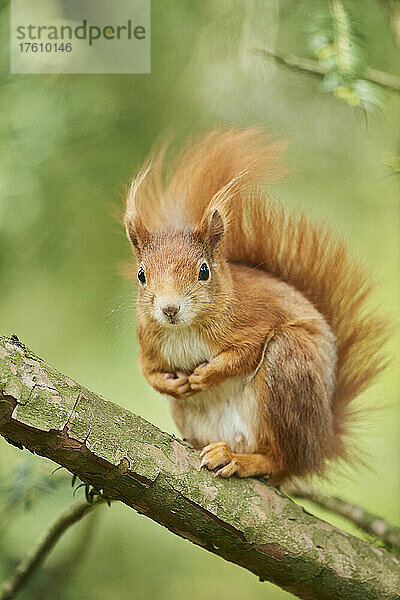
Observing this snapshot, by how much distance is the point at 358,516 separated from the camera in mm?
1459

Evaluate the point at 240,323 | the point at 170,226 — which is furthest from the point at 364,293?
the point at 170,226

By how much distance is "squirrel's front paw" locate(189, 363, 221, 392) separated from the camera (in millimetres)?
1164

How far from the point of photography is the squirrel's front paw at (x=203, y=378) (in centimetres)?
116

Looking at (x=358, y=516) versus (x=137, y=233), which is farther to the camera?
(x=358, y=516)

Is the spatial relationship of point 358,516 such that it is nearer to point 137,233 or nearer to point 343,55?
point 137,233

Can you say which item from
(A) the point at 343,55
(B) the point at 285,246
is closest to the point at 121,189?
(B) the point at 285,246

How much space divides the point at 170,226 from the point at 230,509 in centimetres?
45

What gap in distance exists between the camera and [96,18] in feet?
5.48

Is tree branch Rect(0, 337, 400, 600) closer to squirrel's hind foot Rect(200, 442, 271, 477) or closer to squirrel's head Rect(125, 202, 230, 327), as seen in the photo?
squirrel's hind foot Rect(200, 442, 271, 477)

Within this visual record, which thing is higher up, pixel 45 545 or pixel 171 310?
pixel 171 310

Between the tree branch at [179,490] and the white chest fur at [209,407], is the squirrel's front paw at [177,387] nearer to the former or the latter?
the white chest fur at [209,407]

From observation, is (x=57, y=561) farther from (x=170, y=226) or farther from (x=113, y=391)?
(x=170, y=226)

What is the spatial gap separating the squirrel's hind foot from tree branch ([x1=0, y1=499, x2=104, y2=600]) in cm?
33

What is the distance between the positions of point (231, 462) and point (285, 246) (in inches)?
16.9
